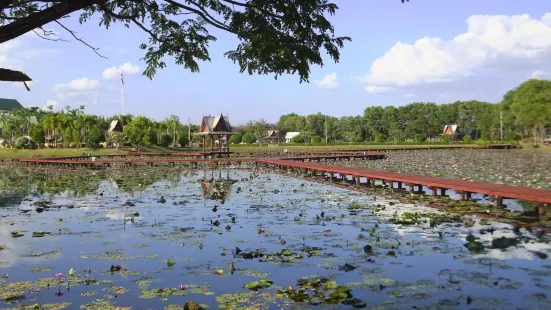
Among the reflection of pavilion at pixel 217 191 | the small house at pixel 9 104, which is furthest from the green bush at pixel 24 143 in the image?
the small house at pixel 9 104

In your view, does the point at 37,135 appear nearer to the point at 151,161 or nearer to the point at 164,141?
the point at 164,141

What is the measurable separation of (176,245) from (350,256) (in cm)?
325

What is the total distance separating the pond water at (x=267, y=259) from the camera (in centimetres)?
591

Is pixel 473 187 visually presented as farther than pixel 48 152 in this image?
No

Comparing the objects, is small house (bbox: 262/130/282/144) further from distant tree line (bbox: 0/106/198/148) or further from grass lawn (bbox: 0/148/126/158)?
grass lawn (bbox: 0/148/126/158)

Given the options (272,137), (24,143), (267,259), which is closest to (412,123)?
(272,137)

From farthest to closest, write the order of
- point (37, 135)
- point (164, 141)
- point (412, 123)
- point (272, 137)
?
1. point (272, 137)
2. point (412, 123)
3. point (164, 141)
4. point (37, 135)

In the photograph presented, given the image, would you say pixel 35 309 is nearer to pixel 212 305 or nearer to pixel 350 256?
pixel 212 305

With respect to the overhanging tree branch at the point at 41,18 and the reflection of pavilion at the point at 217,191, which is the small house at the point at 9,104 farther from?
the overhanging tree branch at the point at 41,18

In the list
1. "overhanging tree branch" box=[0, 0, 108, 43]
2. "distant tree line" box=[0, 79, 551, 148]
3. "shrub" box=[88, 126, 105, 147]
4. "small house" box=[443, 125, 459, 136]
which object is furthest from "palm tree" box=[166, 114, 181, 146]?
"overhanging tree branch" box=[0, 0, 108, 43]

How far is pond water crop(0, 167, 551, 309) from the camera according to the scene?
19.4ft

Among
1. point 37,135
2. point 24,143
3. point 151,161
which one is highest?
point 37,135

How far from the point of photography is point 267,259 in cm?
780

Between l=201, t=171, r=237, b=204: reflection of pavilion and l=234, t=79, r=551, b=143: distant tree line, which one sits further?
l=234, t=79, r=551, b=143: distant tree line
